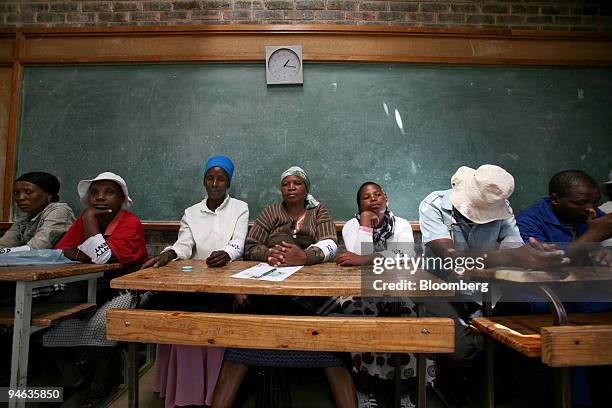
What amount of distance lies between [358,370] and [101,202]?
7.10 feet

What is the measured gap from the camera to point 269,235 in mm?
2352

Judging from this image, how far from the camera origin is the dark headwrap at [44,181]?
98.9 inches

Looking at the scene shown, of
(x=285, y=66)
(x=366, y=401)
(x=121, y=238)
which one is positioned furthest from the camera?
(x=285, y=66)

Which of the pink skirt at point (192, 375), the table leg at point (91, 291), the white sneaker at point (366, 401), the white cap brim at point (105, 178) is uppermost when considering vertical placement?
the white cap brim at point (105, 178)

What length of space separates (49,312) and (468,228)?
2583 mm

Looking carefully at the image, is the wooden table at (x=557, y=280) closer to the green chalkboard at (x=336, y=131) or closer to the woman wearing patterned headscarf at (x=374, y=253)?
the woman wearing patterned headscarf at (x=374, y=253)

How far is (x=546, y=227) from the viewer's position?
197 cm

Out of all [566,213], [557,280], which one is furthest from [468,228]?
[557,280]

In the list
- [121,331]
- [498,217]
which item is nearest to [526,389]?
[498,217]

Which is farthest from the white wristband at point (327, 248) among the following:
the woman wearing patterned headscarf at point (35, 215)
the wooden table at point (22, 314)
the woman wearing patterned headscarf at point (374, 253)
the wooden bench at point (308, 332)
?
the woman wearing patterned headscarf at point (35, 215)

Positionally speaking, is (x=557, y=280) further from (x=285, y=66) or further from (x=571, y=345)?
(x=285, y=66)

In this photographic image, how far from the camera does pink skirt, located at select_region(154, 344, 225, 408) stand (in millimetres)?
1762

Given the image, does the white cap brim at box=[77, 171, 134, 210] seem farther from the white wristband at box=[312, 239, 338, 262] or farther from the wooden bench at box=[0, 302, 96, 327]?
the white wristband at box=[312, 239, 338, 262]

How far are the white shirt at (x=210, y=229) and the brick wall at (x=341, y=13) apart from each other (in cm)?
188
